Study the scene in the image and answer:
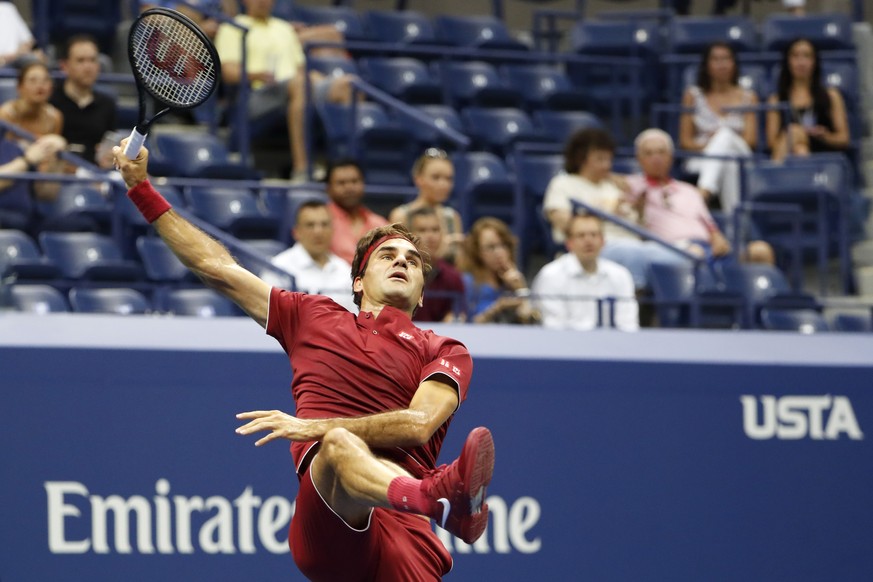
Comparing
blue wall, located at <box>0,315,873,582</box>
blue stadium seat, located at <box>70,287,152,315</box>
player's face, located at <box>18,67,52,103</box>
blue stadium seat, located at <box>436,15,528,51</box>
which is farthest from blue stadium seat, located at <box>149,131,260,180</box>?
blue stadium seat, located at <box>436,15,528,51</box>

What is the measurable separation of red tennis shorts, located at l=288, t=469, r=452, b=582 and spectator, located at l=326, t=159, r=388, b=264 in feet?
10.9

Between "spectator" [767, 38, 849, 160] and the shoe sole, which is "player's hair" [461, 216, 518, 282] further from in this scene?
"spectator" [767, 38, 849, 160]

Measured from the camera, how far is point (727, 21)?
13.6 m

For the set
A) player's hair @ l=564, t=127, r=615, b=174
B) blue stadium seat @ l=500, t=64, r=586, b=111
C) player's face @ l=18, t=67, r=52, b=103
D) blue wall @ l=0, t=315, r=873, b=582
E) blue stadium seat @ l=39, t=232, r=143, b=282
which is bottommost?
blue wall @ l=0, t=315, r=873, b=582

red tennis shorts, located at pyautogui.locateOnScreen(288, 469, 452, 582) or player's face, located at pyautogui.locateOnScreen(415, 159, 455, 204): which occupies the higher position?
player's face, located at pyautogui.locateOnScreen(415, 159, 455, 204)

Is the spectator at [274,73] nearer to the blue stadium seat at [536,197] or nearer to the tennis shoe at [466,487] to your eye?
the blue stadium seat at [536,197]

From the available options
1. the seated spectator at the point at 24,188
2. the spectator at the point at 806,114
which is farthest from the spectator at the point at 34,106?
the spectator at the point at 806,114

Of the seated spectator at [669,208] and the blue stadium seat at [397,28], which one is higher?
the blue stadium seat at [397,28]

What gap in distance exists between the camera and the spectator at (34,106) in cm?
943

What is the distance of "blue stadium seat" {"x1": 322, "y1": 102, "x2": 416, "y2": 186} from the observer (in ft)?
36.2

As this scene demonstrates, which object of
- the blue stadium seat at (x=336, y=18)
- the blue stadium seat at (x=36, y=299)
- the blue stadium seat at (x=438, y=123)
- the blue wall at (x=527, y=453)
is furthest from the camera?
the blue stadium seat at (x=336, y=18)

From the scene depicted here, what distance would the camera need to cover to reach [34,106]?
Answer: 9.57m

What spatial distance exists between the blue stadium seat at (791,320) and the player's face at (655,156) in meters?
1.33

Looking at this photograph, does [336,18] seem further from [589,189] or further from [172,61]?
[172,61]
